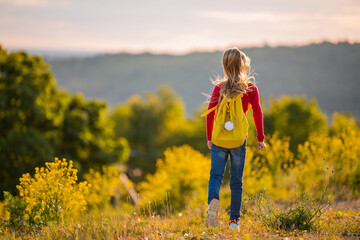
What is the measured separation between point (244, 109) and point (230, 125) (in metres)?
0.36

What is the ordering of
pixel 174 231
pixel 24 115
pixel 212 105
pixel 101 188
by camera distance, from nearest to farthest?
pixel 212 105, pixel 174 231, pixel 101 188, pixel 24 115

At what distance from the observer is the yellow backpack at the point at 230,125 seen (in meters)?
3.76

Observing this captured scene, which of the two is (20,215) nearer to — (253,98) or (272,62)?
(253,98)

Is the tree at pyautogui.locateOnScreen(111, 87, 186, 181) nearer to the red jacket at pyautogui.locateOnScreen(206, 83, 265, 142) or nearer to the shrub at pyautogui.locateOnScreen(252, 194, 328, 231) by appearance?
the shrub at pyautogui.locateOnScreen(252, 194, 328, 231)

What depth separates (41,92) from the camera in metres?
17.4

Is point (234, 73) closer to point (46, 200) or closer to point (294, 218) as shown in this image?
point (294, 218)

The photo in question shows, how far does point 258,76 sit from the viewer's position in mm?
30422

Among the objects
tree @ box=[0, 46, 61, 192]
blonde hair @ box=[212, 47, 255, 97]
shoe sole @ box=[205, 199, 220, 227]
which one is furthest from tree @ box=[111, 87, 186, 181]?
blonde hair @ box=[212, 47, 255, 97]

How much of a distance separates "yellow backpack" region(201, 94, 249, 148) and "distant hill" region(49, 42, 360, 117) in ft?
1.83

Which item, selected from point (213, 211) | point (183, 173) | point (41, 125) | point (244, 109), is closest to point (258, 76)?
point (41, 125)

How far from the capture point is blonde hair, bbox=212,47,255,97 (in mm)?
3781

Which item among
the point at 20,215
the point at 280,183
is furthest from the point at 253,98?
the point at 280,183

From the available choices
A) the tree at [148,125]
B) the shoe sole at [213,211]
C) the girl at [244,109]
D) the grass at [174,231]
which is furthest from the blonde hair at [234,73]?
the tree at [148,125]

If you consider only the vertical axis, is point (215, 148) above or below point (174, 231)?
above
